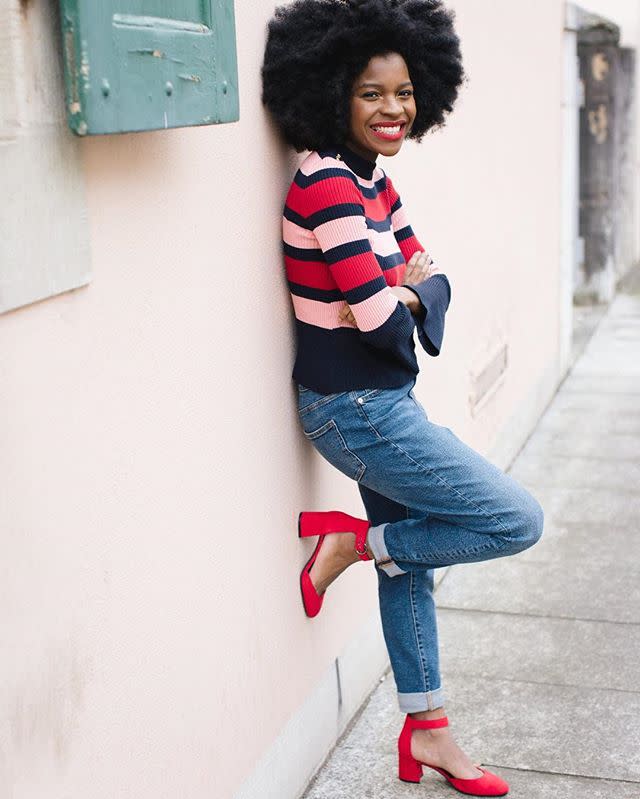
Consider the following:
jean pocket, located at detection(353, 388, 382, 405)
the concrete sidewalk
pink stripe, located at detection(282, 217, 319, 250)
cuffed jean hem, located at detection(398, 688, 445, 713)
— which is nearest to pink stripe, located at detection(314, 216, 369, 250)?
pink stripe, located at detection(282, 217, 319, 250)

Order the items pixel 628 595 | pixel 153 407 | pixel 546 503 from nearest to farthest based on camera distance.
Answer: pixel 153 407 → pixel 628 595 → pixel 546 503

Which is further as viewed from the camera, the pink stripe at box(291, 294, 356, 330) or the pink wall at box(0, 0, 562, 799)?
the pink stripe at box(291, 294, 356, 330)

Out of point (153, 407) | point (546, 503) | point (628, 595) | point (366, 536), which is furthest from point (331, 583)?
point (546, 503)

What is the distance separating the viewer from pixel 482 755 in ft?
11.1

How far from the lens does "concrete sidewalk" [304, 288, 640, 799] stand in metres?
3.29

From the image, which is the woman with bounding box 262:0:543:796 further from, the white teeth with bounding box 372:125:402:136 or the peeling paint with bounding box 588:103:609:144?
the peeling paint with bounding box 588:103:609:144

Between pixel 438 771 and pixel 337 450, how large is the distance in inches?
37.0

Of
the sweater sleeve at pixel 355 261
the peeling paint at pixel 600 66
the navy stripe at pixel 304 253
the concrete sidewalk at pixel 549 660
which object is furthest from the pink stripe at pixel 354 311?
the peeling paint at pixel 600 66

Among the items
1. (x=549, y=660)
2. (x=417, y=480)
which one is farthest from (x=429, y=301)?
(x=549, y=660)

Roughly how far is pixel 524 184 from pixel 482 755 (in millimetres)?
3544

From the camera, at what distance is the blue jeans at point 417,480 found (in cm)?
284

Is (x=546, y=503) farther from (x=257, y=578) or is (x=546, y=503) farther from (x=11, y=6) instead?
(x=11, y=6)

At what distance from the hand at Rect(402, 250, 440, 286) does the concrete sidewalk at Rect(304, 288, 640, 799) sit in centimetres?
134

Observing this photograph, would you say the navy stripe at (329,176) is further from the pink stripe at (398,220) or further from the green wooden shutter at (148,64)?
the green wooden shutter at (148,64)
